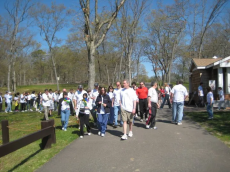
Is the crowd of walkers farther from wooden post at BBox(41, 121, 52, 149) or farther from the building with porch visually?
the building with porch

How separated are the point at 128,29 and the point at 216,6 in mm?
11322

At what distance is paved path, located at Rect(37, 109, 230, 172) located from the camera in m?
4.48

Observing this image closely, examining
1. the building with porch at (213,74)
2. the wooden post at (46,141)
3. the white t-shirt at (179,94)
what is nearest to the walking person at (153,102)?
the white t-shirt at (179,94)

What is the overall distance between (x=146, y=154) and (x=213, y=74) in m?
13.8

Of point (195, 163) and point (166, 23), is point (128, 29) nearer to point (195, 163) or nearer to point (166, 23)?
point (166, 23)

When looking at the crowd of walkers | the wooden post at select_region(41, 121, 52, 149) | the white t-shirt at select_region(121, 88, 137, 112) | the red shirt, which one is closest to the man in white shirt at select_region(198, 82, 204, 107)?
the crowd of walkers

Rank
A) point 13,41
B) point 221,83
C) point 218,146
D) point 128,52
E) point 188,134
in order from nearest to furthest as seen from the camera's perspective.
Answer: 1. point 218,146
2. point 188,134
3. point 221,83
4. point 128,52
5. point 13,41

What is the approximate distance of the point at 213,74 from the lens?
16766 mm

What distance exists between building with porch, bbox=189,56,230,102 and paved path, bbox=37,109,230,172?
9.17 meters

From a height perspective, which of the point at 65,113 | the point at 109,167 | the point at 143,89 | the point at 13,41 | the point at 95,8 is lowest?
the point at 109,167

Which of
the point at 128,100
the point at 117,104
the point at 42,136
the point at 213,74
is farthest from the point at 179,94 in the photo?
the point at 213,74

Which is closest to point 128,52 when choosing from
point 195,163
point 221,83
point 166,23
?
point 166,23

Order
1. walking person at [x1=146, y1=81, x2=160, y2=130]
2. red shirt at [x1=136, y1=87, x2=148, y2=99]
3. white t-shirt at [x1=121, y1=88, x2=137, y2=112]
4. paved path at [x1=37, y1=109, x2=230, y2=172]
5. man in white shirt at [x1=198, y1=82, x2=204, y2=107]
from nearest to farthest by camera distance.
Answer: paved path at [x1=37, y1=109, x2=230, y2=172]
white t-shirt at [x1=121, y1=88, x2=137, y2=112]
walking person at [x1=146, y1=81, x2=160, y2=130]
red shirt at [x1=136, y1=87, x2=148, y2=99]
man in white shirt at [x1=198, y1=82, x2=204, y2=107]

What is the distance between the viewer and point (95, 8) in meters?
12.6
